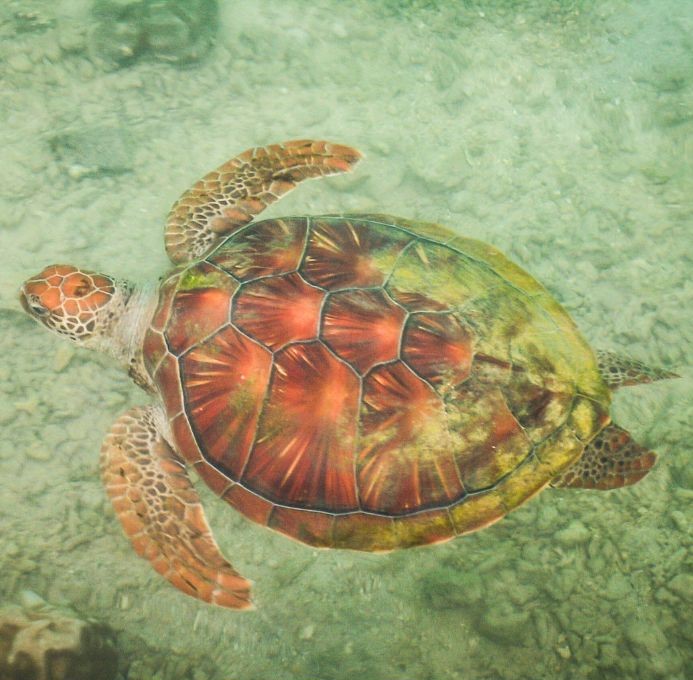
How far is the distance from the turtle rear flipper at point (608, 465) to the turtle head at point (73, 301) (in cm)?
232

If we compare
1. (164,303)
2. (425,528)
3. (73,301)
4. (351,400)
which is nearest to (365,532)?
(425,528)

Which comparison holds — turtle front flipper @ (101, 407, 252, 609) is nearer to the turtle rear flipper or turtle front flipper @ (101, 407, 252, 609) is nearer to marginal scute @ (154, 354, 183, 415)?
marginal scute @ (154, 354, 183, 415)

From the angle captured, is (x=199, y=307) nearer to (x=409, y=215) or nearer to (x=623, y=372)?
(x=409, y=215)

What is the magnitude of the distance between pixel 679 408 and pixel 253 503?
7.97 ft

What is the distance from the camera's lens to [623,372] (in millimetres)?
2576

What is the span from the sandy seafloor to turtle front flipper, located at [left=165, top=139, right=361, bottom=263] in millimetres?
411

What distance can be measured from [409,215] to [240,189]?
3.86 ft

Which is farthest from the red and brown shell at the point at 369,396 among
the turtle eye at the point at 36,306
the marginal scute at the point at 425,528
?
the turtle eye at the point at 36,306

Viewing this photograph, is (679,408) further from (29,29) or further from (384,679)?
(29,29)

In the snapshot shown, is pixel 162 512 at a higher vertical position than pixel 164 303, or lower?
lower

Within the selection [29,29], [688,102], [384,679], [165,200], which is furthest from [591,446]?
[29,29]

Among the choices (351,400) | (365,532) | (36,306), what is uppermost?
(351,400)

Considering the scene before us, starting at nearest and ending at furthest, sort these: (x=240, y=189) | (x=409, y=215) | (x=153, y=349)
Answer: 1. (x=153, y=349)
2. (x=240, y=189)
3. (x=409, y=215)

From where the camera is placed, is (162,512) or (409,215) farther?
(409,215)
